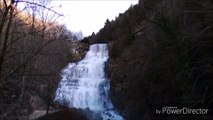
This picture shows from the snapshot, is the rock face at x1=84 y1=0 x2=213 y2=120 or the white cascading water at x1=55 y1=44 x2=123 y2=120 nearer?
the rock face at x1=84 y1=0 x2=213 y2=120

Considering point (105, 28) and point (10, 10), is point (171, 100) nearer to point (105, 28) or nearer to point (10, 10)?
point (10, 10)

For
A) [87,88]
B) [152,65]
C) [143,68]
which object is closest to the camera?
[152,65]

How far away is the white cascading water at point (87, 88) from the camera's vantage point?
30000 mm

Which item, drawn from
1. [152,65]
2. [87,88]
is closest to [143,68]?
[152,65]

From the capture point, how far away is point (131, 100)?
89.1 ft

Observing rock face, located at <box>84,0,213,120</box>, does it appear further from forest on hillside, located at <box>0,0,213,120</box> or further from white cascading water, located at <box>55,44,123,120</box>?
white cascading water, located at <box>55,44,123,120</box>

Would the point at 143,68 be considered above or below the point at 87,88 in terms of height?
above

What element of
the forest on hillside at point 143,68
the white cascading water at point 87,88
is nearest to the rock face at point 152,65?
the forest on hillside at point 143,68

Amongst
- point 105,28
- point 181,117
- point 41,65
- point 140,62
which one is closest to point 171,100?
point 181,117

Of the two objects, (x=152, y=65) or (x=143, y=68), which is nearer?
Result: (x=152, y=65)

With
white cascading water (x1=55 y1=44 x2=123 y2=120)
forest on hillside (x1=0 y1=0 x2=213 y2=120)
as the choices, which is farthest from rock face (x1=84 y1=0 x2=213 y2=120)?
white cascading water (x1=55 y1=44 x2=123 y2=120)

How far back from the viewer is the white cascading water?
30.0 metres

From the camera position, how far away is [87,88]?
102ft

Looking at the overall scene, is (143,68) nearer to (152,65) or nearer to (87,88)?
(152,65)
